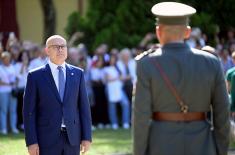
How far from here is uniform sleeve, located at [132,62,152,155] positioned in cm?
558

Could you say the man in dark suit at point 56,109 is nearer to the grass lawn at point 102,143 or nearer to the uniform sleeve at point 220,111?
the uniform sleeve at point 220,111

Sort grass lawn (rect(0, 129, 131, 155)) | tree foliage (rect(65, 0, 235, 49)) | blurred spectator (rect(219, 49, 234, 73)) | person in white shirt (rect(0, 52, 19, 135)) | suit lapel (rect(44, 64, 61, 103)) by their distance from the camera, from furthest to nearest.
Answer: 1. tree foliage (rect(65, 0, 235, 49))
2. blurred spectator (rect(219, 49, 234, 73))
3. person in white shirt (rect(0, 52, 19, 135))
4. grass lawn (rect(0, 129, 131, 155))
5. suit lapel (rect(44, 64, 61, 103))

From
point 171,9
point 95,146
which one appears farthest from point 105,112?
point 171,9

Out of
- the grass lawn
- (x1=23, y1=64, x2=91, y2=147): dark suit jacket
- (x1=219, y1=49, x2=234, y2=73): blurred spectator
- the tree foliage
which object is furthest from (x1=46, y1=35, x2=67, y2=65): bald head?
the tree foliage

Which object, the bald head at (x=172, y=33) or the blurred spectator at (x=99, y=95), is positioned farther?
the blurred spectator at (x=99, y=95)

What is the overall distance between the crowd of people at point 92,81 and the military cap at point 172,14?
388 inches

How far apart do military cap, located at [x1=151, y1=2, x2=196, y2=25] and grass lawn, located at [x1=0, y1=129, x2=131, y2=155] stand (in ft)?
21.8

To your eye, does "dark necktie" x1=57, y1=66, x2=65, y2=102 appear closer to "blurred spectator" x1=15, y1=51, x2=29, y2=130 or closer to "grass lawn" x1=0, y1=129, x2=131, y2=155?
"grass lawn" x1=0, y1=129, x2=131, y2=155

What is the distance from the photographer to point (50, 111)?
295 inches

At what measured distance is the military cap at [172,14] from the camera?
5.70 metres

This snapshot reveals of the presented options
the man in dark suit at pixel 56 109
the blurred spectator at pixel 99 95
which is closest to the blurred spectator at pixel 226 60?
the blurred spectator at pixel 99 95

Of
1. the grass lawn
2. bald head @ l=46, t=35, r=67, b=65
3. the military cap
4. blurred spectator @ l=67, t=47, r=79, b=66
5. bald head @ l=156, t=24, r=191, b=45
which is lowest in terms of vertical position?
the grass lawn

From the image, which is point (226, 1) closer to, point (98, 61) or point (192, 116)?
point (98, 61)

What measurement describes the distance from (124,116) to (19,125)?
2.48 metres
